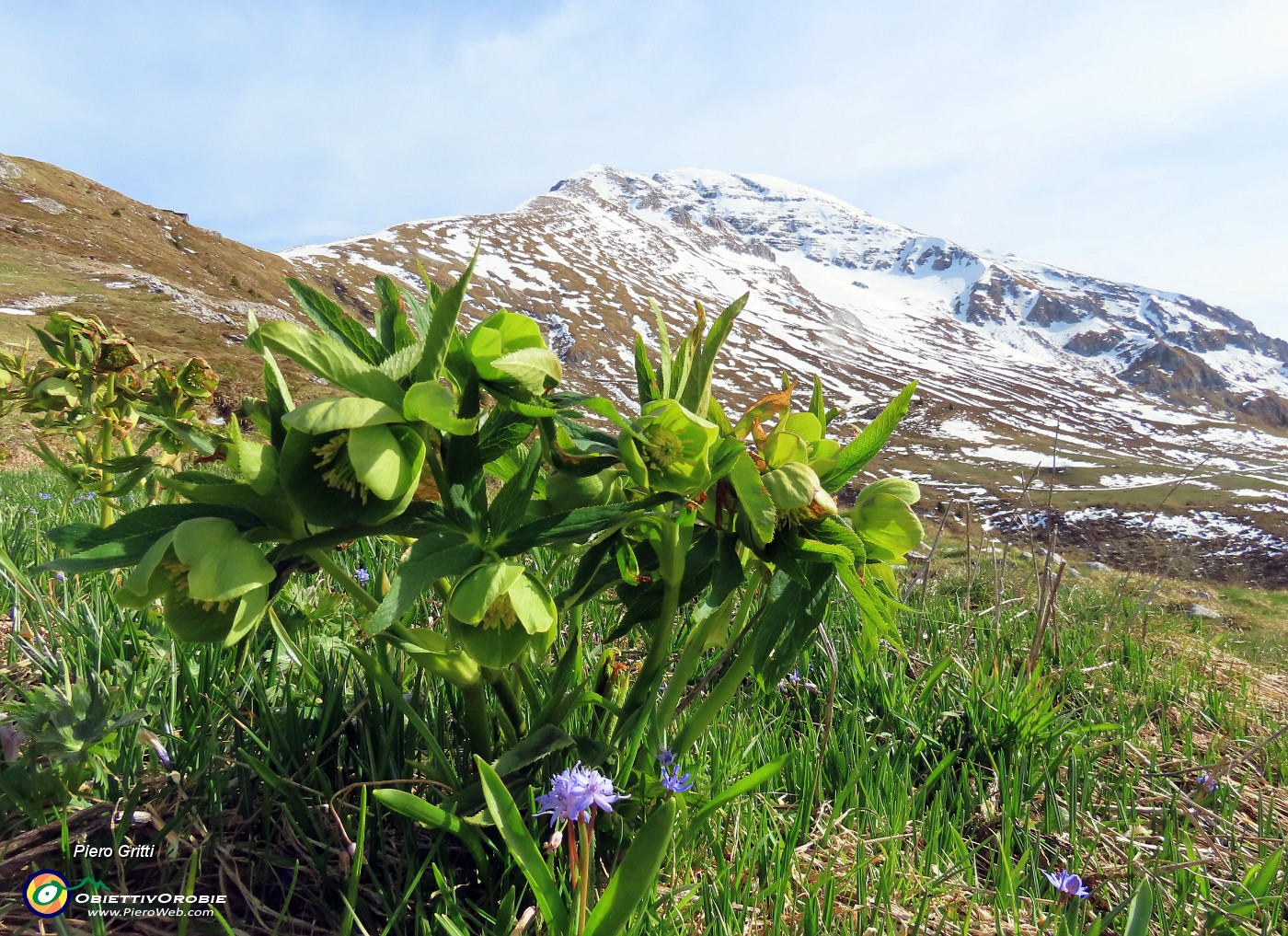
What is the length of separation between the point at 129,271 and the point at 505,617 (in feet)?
102

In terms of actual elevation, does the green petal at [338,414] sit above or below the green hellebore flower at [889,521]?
above

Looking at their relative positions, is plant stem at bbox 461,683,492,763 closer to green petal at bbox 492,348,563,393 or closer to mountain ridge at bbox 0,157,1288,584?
green petal at bbox 492,348,563,393

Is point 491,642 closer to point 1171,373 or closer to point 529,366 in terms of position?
point 529,366

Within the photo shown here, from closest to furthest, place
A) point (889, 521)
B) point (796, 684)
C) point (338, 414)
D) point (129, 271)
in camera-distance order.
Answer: point (338, 414)
point (889, 521)
point (796, 684)
point (129, 271)

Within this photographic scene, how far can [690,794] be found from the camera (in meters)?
1.09

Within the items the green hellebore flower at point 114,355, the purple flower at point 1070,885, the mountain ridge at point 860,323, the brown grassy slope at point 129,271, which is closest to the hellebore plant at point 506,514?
the mountain ridge at point 860,323

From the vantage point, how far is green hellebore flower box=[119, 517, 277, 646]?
756 mm

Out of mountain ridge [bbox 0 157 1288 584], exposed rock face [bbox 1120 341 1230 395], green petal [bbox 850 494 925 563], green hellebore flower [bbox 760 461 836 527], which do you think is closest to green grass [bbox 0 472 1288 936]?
green petal [bbox 850 494 925 563]

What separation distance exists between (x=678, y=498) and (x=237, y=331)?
19.5m

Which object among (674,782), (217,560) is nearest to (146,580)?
(217,560)

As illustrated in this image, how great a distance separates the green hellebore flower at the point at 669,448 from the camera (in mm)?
797

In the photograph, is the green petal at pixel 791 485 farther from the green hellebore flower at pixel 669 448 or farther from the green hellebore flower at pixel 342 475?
the green hellebore flower at pixel 342 475

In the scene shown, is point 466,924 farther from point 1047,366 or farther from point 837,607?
point 1047,366

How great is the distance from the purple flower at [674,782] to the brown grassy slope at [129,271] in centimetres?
843
